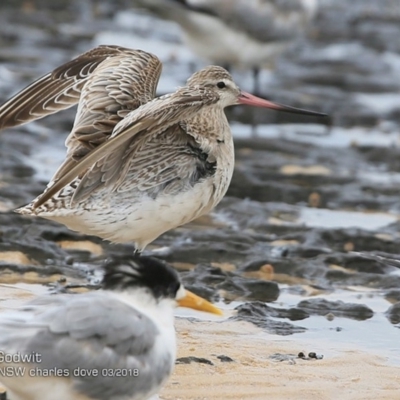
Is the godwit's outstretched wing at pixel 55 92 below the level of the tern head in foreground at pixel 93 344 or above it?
above

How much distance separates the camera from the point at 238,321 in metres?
7.03

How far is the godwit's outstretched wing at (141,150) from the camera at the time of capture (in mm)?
6457

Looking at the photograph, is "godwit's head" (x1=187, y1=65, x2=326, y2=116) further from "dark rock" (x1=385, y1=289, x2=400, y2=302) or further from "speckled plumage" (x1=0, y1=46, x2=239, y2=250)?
"dark rock" (x1=385, y1=289, x2=400, y2=302)

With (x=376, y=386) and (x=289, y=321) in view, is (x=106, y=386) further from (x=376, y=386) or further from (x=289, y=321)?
(x=289, y=321)

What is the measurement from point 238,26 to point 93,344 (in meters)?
10.2

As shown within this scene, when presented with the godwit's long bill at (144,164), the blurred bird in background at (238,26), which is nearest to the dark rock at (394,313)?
Result: the godwit's long bill at (144,164)

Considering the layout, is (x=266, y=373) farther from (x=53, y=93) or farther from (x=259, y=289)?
(x=53, y=93)

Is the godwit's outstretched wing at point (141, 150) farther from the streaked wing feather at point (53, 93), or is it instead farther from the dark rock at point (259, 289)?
the streaked wing feather at point (53, 93)

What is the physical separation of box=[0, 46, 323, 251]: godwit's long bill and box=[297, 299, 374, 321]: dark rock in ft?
A: 3.11

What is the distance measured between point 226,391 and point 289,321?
5.36 ft

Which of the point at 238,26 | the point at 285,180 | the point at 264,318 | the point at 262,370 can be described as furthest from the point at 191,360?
the point at 238,26

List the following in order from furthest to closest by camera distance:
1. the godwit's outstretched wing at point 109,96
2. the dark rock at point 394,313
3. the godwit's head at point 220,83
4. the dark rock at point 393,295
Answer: the dark rock at point 393,295 < the godwit's head at point 220,83 < the dark rock at point 394,313 < the godwit's outstretched wing at point 109,96

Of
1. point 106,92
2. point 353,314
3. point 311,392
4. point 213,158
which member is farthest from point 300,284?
point 311,392

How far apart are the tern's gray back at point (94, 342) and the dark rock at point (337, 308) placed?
8.60 feet
